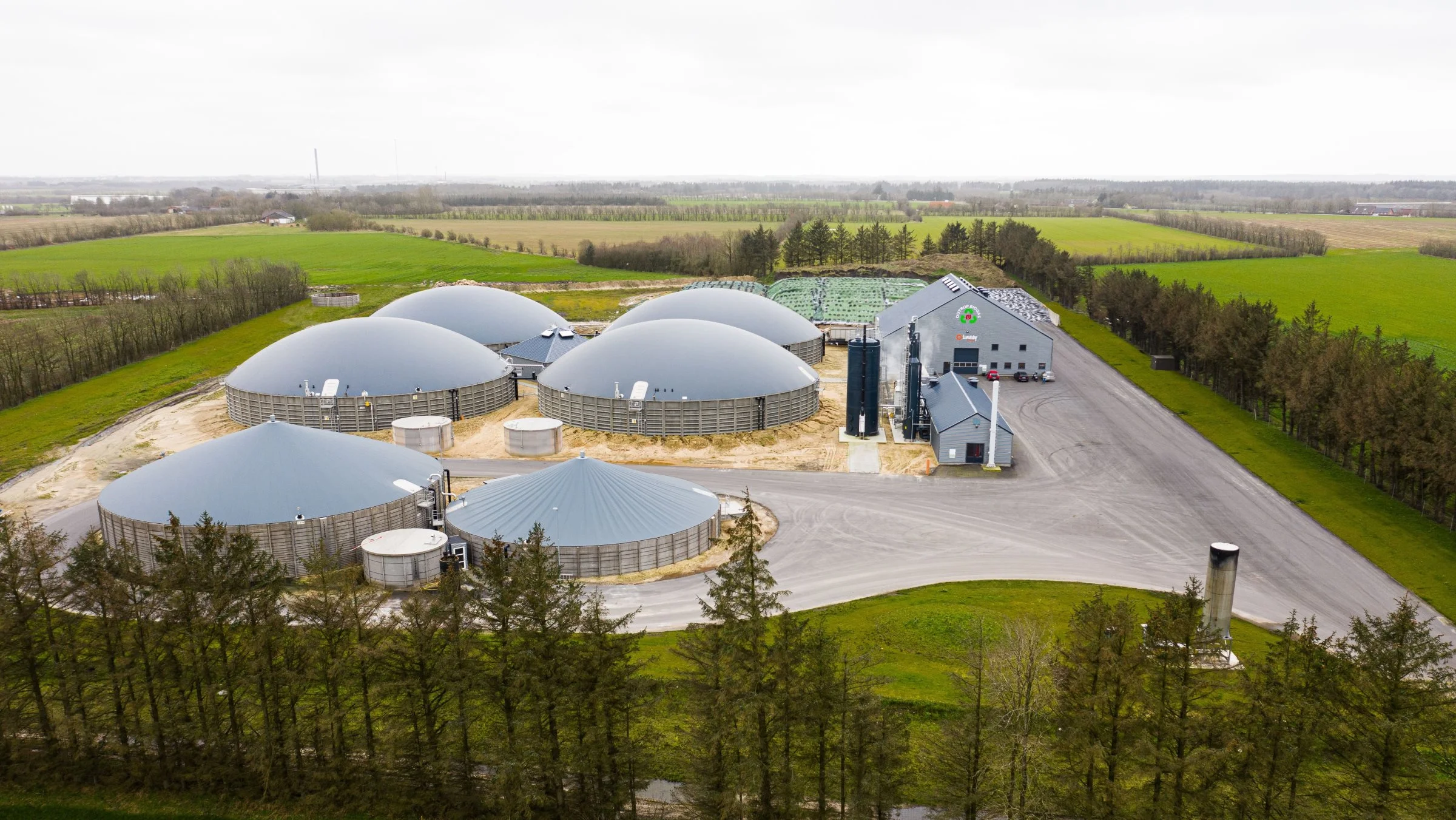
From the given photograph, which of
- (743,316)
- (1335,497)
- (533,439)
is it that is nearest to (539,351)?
(743,316)

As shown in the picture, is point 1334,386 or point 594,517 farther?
point 1334,386

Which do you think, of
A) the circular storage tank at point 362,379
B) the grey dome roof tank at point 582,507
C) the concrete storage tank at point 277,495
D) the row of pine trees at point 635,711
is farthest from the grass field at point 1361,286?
the concrete storage tank at point 277,495

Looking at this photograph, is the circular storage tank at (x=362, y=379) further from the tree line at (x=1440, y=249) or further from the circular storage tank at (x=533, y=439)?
the tree line at (x=1440, y=249)

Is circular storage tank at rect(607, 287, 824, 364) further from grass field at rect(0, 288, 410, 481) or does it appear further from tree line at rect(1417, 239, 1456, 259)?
tree line at rect(1417, 239, 1456, 259)

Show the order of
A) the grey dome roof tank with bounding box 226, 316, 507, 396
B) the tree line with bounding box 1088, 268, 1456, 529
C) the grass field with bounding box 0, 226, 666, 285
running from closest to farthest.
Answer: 1. the tree line with bounding box 1088, 268, 1456, 529
2. the grey dome roof tank with bounding box 226, 316, 507, 396
3. the grass field with bounding box 0, 226, 666, 285

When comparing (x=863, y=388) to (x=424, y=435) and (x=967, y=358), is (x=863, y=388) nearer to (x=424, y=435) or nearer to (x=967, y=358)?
(x=967, y=358)

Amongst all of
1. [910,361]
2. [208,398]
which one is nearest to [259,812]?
[910,361]

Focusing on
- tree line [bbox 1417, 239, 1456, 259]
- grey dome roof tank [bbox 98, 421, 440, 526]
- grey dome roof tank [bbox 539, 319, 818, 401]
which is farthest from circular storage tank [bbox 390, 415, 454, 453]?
tree line [bbox 1417, 239, 1456, 259]
